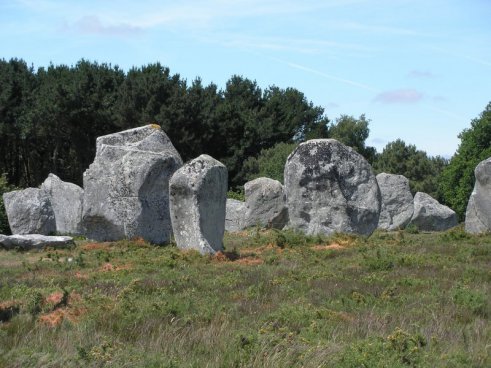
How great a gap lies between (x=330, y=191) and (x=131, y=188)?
22.3 ft

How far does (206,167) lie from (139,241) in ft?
14.2

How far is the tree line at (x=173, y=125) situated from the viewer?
52.2m

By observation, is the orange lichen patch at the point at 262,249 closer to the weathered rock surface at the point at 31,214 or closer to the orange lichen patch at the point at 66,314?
the weathered rock surface at the point at 31,214

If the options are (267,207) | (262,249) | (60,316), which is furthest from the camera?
(267,207)

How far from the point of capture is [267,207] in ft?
115

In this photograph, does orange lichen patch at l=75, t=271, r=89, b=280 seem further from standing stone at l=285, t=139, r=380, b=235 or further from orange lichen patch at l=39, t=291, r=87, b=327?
standing stone at l=285, t=139, r=380, b=235

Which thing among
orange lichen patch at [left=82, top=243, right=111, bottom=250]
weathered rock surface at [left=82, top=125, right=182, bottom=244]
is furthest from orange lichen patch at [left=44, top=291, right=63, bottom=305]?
weathered rock surface at [left=82, top=125, right=182, bottom=244]

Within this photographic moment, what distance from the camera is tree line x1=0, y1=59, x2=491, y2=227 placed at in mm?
52250

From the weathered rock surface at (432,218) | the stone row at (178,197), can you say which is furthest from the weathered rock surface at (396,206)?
the stone row at (178,197)

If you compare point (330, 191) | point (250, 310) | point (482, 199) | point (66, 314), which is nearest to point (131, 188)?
point (330, 191)

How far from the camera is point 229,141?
190 ft

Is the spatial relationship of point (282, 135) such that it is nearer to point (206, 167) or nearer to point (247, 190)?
point (247, 190)

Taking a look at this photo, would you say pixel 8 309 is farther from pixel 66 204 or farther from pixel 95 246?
pixel 66 204

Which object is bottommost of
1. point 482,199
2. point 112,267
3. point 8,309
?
point 482,199
